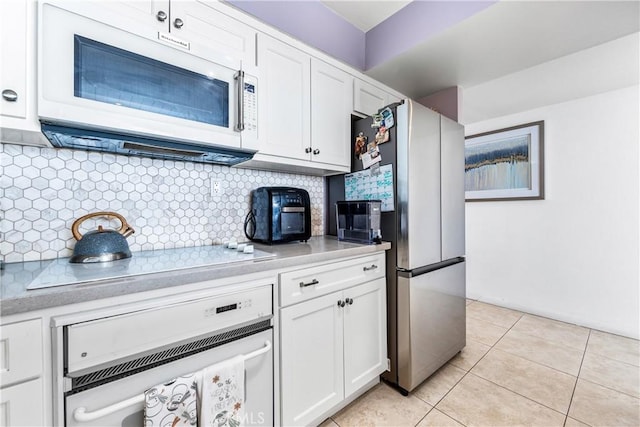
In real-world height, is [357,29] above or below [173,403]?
above

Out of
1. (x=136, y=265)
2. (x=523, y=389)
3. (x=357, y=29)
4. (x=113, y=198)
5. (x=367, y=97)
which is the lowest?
(x=523, y=389)

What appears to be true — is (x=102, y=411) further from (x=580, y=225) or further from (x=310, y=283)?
(x=580, y=225)

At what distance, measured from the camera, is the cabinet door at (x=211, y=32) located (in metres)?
1.19

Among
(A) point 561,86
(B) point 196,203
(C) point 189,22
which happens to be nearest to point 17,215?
(B) point 196,203

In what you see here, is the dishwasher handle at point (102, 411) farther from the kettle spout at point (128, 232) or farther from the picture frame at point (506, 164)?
the picture frame at point (506, 164)

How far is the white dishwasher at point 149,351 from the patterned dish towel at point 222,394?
0.15 ft

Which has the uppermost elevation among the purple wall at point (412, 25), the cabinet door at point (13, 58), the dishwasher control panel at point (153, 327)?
the purple wall at point (412, 25)

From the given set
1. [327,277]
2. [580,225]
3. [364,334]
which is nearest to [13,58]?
[327,277]

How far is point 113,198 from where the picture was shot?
50.1 inches

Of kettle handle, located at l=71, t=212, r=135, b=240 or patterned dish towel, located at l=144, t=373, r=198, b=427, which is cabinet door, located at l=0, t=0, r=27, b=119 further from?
patterned dish towel, located at l=144, t=373, r=198, b=427

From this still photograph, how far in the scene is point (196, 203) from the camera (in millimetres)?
1519

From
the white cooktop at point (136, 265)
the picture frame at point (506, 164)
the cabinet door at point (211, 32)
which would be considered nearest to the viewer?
the white cooktop at point (136, 265)

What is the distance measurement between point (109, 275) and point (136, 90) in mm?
724

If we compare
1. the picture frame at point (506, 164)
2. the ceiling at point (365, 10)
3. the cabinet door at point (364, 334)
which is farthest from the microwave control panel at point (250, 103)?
the picture frame at point (506, 164)
